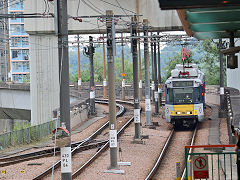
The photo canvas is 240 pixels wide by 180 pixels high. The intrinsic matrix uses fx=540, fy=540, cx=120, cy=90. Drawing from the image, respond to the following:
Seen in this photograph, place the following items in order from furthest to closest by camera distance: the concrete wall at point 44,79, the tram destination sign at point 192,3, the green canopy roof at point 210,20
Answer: the concrete wall at point 44,79 → the green canopy roof at point 210,20 → the tram destination sign at point 192,3

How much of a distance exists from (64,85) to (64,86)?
0.03 meters

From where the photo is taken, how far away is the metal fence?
2768 centimetres

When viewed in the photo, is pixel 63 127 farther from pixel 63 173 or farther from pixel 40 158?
pixel 40 158

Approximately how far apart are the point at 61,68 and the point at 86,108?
1092 inches

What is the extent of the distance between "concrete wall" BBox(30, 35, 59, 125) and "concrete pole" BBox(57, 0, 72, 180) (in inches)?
901

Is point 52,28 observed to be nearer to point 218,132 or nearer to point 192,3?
point 218,132

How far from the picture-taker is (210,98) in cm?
6003

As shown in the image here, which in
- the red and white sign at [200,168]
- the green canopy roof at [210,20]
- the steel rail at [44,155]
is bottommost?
the steel rail at [44,155]

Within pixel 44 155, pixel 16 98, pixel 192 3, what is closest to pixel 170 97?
pixel 44 155

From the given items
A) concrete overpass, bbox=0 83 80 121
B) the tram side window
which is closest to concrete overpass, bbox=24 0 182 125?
the tram side window

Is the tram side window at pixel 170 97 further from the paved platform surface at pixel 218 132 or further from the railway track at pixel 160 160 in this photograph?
the paved platform surface at pixel 218 132

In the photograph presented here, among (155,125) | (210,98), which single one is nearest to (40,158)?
(155,125)

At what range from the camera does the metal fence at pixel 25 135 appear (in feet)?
90.8

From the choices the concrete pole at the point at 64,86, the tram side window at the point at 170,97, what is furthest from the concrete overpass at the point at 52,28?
the concrete pole at the point at 64,86
